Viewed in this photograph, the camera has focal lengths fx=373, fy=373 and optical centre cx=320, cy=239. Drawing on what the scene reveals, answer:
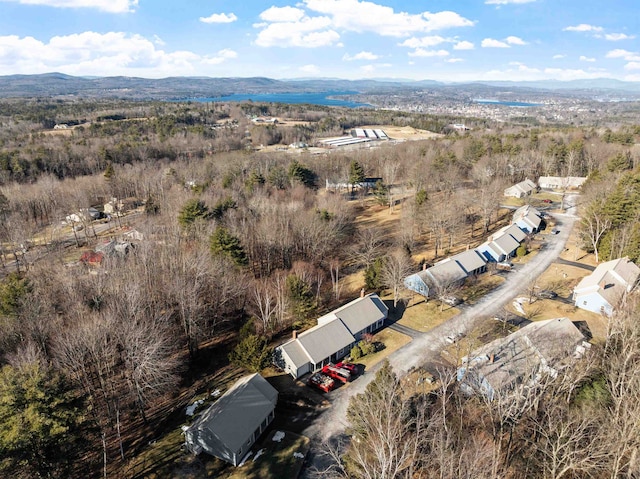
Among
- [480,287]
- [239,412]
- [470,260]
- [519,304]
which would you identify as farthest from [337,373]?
[470,260]

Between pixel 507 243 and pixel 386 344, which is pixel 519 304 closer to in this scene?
pixel 507 243

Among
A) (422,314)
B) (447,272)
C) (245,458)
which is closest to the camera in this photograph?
(245,458)

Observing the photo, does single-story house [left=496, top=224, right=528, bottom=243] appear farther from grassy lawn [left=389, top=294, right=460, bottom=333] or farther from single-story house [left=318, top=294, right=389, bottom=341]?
single-story house [left=318, top=294, right=389, bottom=341]

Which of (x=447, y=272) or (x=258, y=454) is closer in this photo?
(x=258, y=454)

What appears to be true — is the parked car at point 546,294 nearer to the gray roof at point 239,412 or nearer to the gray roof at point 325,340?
the gray roof at point 325,340

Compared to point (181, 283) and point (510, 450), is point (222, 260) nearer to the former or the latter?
point (181, 283)

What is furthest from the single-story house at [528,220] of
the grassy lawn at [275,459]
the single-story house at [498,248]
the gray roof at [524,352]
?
the grassy lawn at [275,459]

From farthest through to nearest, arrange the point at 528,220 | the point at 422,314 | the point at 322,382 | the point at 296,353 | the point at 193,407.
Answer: the point at 528,220 < the point at 422,314 < the point at 296,353 < the point at 322,382 < the point at 193,407
